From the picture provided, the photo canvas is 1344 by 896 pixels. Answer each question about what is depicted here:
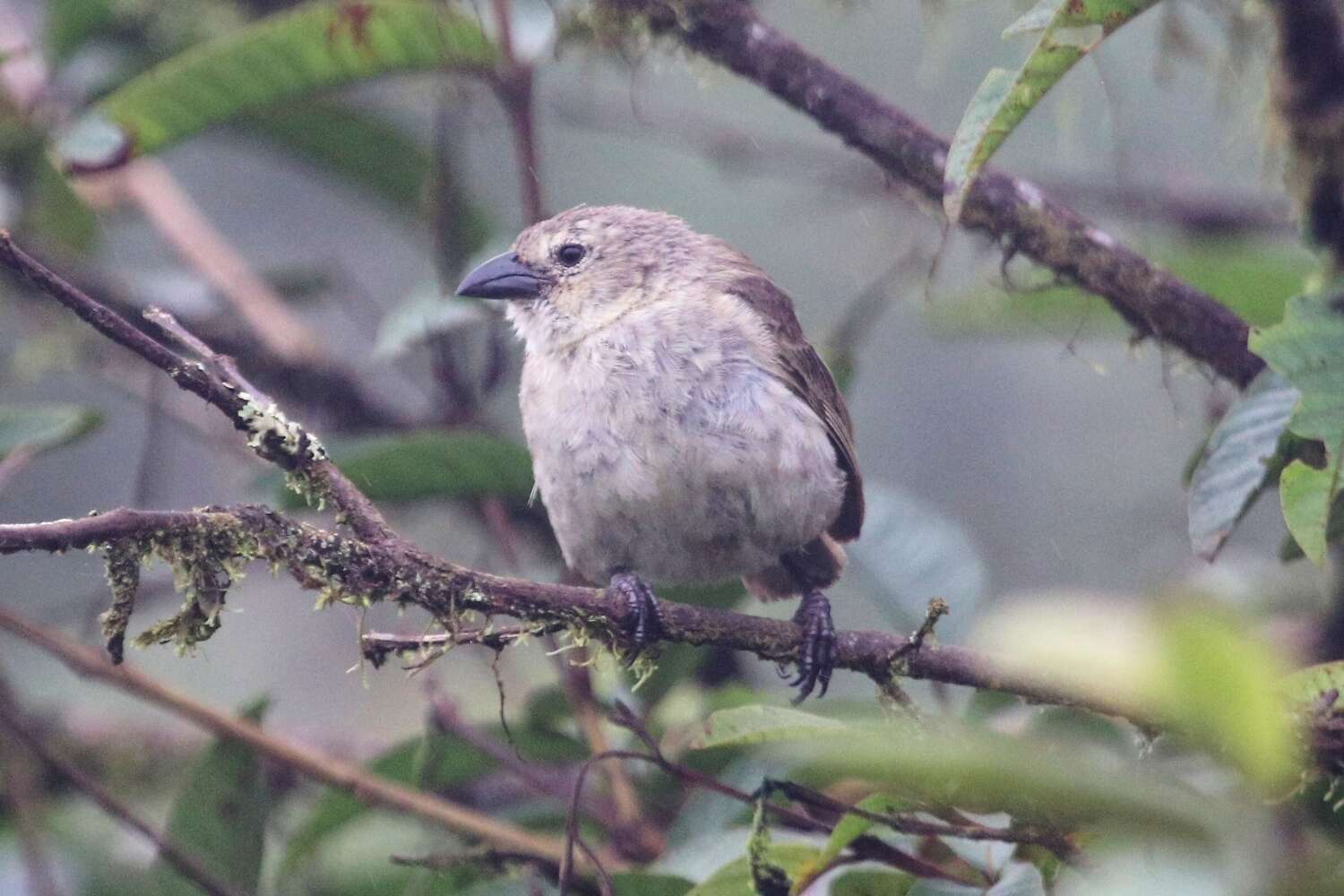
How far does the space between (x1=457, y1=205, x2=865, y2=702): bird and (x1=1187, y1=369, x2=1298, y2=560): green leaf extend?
0.66 metres

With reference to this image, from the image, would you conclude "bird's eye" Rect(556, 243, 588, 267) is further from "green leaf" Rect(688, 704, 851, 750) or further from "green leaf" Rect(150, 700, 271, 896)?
"green leaf" Rect(688, 704, 851, 750)

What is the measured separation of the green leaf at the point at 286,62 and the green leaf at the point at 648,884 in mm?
1780

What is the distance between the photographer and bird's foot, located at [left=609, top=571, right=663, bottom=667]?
2.16m

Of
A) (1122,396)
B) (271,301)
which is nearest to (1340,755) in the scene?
(271,301)

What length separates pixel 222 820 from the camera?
270cm

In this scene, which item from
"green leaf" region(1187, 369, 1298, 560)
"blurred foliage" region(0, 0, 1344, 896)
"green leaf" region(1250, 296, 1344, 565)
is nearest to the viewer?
"blurred foliage" region(0, 0, 1344, 896)

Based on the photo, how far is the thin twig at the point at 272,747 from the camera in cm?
270

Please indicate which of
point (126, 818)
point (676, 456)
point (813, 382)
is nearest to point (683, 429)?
point (676, 456)

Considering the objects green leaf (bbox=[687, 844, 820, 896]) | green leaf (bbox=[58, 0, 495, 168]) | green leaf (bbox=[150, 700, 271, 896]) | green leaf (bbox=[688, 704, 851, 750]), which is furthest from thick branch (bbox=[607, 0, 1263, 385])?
green leaf (bbox=[150, 700, 271, 896])

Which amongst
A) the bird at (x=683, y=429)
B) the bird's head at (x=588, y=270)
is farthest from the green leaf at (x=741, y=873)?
the bird's head at (x=588, y=270)

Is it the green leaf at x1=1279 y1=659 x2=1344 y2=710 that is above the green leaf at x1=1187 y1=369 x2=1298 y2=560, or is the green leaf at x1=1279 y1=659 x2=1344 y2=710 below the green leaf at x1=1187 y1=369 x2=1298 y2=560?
below

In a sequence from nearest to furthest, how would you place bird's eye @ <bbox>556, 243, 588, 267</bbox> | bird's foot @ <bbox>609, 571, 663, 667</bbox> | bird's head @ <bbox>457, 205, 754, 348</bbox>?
bird's foot @ <bbox>609, 571, 663, 667</bbox>
bird's head @ <bbox>457, 205, 754, 348</bbox>
bird's eye @ <bbox>556, 243, 588, 267</bbox>

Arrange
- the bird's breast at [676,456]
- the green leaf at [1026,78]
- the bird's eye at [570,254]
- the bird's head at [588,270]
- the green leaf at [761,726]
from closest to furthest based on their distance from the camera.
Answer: the green leaf at [761,726], the green leaf at [1026,78], the bird's breast at [676,456], the bird's head at [588,270], the bird's eye at [570,254]

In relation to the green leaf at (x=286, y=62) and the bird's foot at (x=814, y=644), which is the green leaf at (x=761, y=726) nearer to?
the bird's foot at (x=814, y=644)
